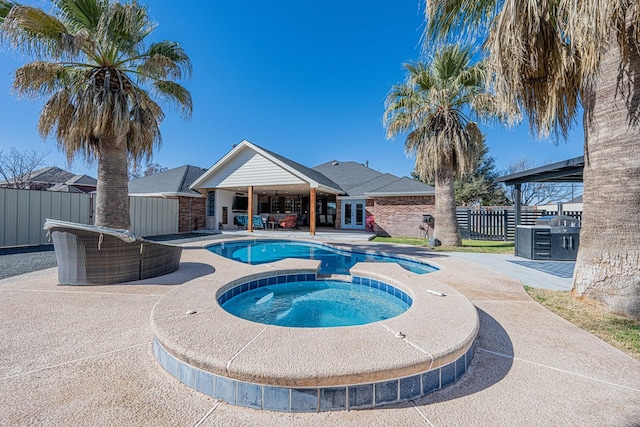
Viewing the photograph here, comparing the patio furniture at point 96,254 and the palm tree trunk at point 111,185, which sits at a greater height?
the palm tree trunk at point 111,185

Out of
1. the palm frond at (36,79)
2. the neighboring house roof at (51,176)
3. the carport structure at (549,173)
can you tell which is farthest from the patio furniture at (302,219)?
the neighboring house roof at (51,176)

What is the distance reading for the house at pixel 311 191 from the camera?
16.0 m

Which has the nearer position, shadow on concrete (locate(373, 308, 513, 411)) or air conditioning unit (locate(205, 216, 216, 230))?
shadow on concrete (locate(373, 308, 513, 411))

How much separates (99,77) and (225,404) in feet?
32.2

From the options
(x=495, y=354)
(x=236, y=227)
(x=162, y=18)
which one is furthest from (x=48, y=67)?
(x=236, y=227)

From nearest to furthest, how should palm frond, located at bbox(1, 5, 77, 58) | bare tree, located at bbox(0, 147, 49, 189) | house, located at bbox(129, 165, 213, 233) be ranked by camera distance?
palm frond, located at bbox(1, 5, 77, 58), house, located at bbox(129, 165, 213, 233), bare tree, located at bbox(0, 147, 49, 189)

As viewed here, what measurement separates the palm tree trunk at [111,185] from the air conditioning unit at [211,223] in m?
11.0

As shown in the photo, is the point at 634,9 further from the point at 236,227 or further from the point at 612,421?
the point at 236,227

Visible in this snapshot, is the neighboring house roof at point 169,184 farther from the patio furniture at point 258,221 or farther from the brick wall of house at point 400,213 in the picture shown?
the brick wall of house at point 400,213

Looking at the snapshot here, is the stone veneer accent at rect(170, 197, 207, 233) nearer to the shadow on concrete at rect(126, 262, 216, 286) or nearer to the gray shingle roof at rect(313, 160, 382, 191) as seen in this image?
the gray shingle roof at rect(313, 160, 382, 191)

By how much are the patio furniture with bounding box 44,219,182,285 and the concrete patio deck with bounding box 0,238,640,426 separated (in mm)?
1049

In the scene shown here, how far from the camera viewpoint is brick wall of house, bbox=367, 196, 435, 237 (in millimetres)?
15977

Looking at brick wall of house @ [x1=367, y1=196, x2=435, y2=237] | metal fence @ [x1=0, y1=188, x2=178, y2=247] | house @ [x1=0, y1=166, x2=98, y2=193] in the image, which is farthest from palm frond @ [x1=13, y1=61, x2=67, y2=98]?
house @ [x1=0, y1=166, x2=98, y2=193]

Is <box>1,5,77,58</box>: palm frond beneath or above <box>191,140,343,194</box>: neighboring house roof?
above
